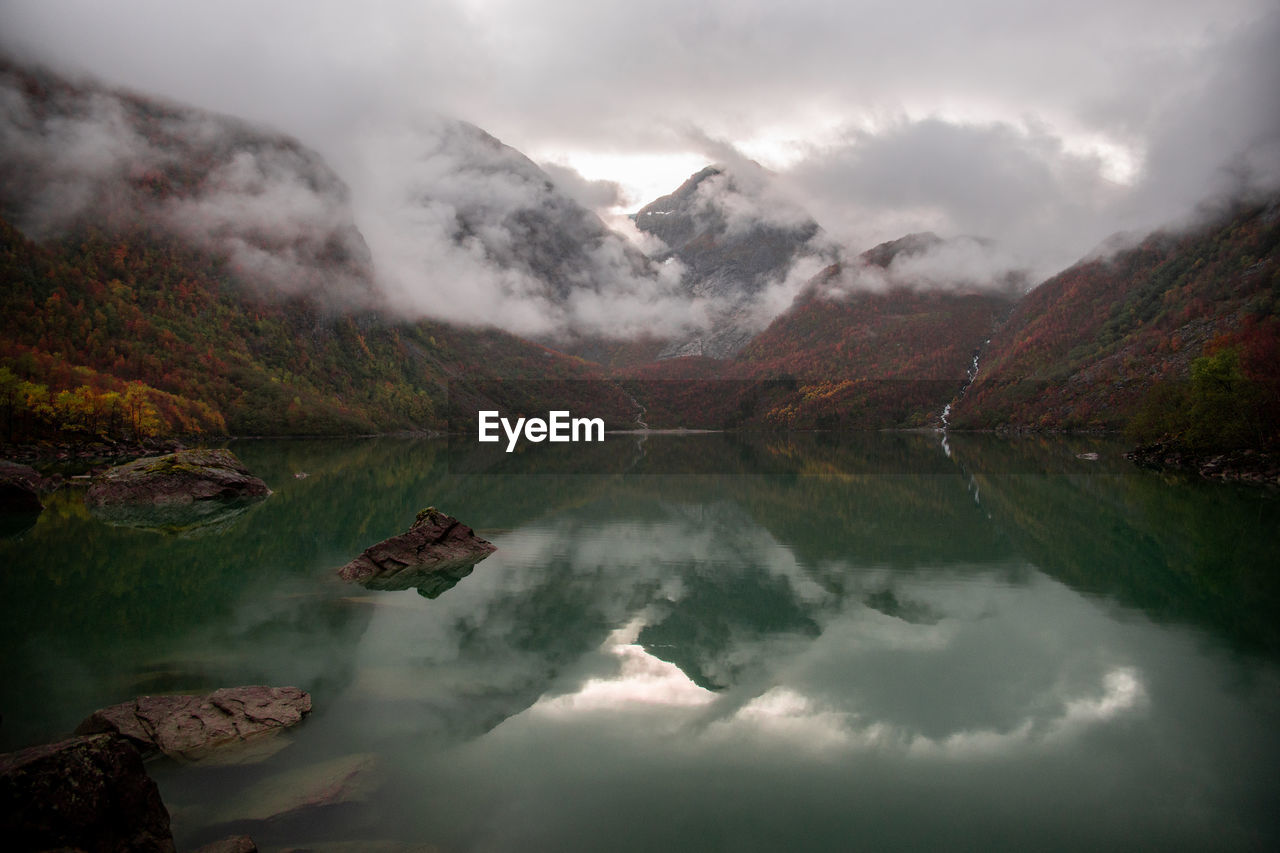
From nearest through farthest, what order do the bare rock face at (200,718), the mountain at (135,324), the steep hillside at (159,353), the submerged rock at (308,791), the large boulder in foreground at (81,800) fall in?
the large boulder in foreground at (81,800)
the submerged rock at (308,791)
the bare rock face at (200,718)
the steep hillside at (159,353)
the mountain at (135,324)

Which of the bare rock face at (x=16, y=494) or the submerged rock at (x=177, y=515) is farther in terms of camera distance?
the bare rock face at (x=16, y=494)

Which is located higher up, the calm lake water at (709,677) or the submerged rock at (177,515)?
the calm lake water at (709,677)

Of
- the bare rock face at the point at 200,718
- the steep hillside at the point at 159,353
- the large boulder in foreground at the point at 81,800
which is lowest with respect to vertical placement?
the bare rock face at the point at 200,718

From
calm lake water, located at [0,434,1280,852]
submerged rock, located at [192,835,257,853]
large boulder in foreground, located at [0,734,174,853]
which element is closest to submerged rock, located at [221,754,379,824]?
calm lake water, located at [0,434,1280,852]

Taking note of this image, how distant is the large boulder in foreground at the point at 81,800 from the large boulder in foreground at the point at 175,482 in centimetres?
3682

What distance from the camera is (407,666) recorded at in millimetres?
14461

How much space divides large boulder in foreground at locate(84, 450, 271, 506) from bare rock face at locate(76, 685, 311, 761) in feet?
106

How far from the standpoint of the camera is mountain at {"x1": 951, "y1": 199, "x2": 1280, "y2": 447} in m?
52.8

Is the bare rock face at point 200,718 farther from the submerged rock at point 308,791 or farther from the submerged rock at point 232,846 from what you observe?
the submerged rock at point 232,846

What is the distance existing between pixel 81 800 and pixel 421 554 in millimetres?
17365

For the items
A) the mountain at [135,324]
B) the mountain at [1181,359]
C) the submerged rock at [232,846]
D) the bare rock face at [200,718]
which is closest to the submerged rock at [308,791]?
the submerged rock at [232,846]

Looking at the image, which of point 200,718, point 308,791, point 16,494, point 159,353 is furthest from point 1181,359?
point 159,353

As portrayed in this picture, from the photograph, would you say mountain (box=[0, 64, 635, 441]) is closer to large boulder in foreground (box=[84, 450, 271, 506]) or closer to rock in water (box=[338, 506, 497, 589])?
large boulder in foreground (box=[84, 450, 271, 506])

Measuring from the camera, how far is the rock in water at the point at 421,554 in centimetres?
2252
